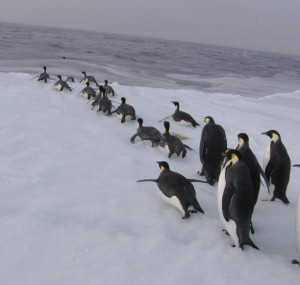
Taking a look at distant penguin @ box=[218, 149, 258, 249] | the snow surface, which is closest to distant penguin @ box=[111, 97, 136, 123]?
the snow surface

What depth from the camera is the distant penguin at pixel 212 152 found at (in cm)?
573

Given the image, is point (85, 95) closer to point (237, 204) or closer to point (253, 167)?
point (253, 167)

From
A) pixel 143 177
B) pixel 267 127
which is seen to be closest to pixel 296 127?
pixel 267 127

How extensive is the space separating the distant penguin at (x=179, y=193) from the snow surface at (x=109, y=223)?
122 mm

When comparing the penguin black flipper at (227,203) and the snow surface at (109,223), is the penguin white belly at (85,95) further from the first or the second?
the penguin black flipper at (227,203)

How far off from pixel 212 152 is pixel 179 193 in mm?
1642

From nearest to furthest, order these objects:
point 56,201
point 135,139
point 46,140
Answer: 1. point 56,201
2. point 46,140
3. point 135,139

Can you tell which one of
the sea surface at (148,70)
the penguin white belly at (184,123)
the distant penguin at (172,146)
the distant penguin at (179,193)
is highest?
the distant penguin at (179,193)

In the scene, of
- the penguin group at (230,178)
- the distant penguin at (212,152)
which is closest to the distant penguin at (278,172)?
the penguin group at (230,178)

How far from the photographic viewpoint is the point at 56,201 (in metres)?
4.34

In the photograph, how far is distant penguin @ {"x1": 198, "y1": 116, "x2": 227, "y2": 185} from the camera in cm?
573

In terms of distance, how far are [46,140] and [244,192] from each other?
413cm

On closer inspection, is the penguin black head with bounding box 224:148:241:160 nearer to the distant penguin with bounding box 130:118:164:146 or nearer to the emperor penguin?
the emperor penguin

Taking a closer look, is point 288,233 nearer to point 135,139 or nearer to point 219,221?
point 219,221
